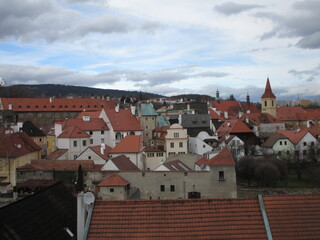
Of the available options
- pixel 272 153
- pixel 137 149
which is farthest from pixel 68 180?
pixel 272 153

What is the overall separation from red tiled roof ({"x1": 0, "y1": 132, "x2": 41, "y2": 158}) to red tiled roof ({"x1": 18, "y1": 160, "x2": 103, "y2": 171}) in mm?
1431

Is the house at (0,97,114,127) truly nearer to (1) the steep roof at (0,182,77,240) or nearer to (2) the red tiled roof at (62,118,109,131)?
(2) the red tiled roof at (62,118,109,131)

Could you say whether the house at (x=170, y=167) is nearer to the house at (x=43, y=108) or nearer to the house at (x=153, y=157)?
the house at (x=153, y=157)

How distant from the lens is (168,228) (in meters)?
8.23

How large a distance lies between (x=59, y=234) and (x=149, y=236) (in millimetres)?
4150

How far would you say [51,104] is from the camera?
77875mm

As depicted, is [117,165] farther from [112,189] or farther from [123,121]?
[123,121]

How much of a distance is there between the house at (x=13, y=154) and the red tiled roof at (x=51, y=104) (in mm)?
41448

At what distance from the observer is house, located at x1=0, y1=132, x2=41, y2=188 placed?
99.8 ft

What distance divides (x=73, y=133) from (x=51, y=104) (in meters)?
40.1

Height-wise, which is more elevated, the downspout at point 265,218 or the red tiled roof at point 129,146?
the red tiled roof at point 129,146

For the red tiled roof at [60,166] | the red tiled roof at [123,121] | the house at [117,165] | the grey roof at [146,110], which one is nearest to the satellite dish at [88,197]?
the house at [117,165]

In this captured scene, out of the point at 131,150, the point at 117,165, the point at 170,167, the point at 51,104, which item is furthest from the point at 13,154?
the point at 51,104

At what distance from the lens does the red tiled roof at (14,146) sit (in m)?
31.4
